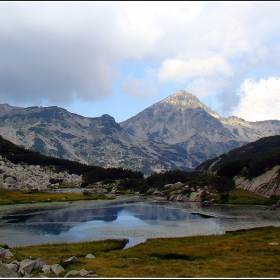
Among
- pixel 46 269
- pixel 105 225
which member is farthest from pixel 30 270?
pixel 105 225

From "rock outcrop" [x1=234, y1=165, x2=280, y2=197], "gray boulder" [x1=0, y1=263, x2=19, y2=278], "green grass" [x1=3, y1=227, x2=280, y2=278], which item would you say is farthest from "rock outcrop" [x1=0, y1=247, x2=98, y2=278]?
"rock outcrop" [x1=234, y1=165, x2=280, y2=197]

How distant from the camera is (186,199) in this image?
490ft

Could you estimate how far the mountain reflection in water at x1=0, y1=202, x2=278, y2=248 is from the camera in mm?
67188

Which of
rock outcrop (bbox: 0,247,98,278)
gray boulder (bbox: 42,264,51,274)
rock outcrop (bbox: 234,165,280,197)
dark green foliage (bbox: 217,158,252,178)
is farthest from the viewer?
dark green foliage (bbox: 217,158,252,178)

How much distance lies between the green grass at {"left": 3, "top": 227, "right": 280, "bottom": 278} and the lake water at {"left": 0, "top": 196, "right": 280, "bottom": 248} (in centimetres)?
676

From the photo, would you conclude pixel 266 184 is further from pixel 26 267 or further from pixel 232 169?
pixel 26 267

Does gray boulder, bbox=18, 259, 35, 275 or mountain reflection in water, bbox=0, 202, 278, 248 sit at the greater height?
gray boulder, bbox=18, 259, 35, 275

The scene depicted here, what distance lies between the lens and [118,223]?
87625mm

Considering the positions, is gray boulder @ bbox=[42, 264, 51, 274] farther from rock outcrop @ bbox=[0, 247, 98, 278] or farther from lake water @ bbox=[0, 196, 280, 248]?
lake water @ bbox=[0, 196, 280, 248]

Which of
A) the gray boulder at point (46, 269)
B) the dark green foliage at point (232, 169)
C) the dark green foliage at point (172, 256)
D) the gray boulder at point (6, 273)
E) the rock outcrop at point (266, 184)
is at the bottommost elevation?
the dark green foliage at point (172, 256)

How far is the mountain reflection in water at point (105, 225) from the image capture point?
67.2 metres

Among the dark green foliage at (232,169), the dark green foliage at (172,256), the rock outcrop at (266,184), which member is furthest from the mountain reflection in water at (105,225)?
the dark green foliage at (232,169)

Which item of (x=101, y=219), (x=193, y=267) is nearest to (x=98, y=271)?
(x=193, y=267)

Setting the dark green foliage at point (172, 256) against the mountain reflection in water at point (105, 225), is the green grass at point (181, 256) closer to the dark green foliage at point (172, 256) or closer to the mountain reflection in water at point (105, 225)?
the dark green foliage at point (172, 256)
